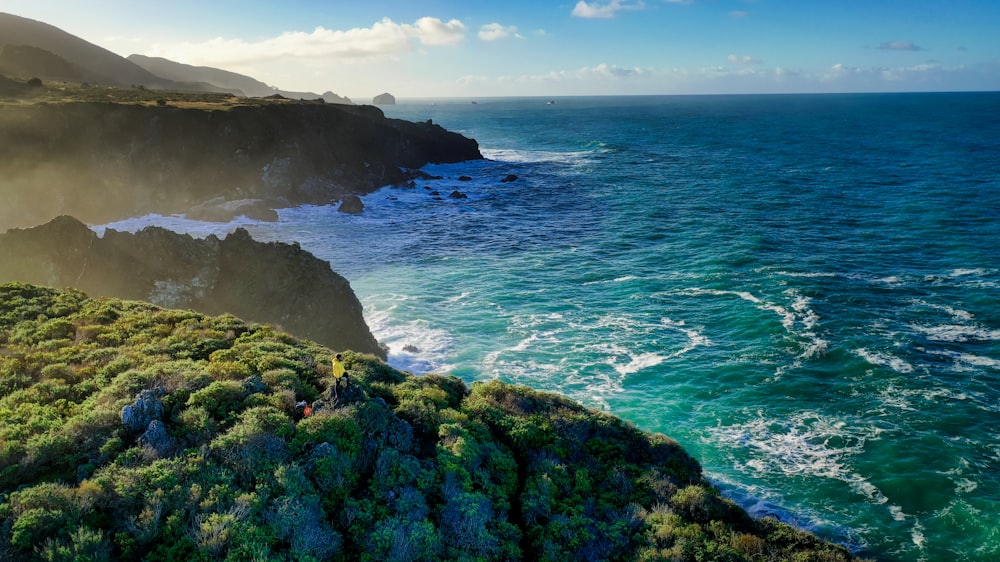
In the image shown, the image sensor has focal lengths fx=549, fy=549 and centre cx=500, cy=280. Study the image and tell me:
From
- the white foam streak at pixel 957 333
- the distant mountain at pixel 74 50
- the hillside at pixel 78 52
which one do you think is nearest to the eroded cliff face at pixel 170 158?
the white foam streak at pixel 957 333

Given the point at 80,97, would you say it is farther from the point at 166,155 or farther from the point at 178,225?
the point at 178,225

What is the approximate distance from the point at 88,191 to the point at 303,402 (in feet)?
185

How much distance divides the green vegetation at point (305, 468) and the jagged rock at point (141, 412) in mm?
45

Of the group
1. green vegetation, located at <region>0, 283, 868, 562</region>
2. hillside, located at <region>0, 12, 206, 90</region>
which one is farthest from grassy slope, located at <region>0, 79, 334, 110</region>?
hillside, located at <region>0, 12, 206, 90</region>

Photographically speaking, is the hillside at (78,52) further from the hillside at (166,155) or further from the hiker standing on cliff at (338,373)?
the hiker standing on cliff at (338,373)

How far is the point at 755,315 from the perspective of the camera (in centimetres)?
3403

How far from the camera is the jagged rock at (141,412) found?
1196 centimetres

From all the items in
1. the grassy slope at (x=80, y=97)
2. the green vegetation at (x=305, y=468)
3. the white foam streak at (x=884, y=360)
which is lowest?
the white foam streak at (x=884, y=360)

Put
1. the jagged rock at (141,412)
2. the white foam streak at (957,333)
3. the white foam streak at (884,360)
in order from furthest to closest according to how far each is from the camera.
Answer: the white foam streak at (957,333) < the white foam streak at (884,360) < the jagged rock at (141,412)

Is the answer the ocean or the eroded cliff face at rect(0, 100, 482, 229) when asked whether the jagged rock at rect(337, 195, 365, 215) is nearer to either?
the ocean

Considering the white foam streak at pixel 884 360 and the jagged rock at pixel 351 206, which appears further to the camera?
the jagged rock at pixel 351 206

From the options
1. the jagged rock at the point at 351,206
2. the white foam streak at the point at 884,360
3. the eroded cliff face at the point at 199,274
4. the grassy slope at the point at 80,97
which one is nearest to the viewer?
the eroded cliff face at the point at 199,274

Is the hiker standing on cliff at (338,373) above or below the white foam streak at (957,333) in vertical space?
above

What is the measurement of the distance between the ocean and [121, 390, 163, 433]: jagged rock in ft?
54.2
